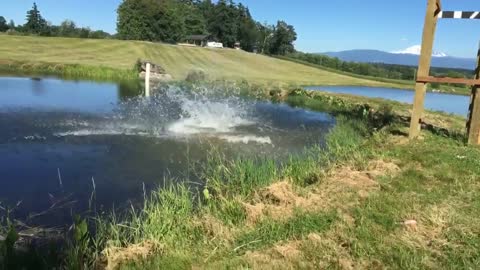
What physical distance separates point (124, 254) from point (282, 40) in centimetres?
11560

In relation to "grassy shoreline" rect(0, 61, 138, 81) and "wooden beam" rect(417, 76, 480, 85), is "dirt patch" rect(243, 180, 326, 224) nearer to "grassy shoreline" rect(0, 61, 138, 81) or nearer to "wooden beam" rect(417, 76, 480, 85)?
"wooden beam" rect(417, 76, 480, 85)

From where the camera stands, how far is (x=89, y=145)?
11.3 metres

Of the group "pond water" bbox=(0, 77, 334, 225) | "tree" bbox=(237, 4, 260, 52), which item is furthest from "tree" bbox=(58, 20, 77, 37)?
"pond water" bbox=(0, 77, 334, 225)

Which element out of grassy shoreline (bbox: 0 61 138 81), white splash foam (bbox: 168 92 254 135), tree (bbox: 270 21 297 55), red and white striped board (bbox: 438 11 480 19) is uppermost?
tree (bbox: 270 21 297 55)

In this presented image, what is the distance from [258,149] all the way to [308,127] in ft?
17.7

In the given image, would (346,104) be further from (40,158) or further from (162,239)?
(162,239)

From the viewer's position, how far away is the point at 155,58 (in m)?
51.3

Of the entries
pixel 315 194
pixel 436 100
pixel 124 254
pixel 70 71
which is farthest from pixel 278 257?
pixel 436 100

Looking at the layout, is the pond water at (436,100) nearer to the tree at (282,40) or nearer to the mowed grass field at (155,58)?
the mowed grass field at (155,58)

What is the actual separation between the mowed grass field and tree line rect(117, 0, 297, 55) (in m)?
31.4

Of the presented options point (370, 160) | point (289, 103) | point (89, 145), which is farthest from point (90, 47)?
point (370, 160)

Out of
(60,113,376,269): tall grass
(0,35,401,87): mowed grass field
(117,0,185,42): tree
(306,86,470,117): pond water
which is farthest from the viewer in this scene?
(117,0,185,42): tree

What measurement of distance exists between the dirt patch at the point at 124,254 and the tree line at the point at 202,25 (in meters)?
93.9

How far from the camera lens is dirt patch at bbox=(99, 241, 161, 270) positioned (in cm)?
497
